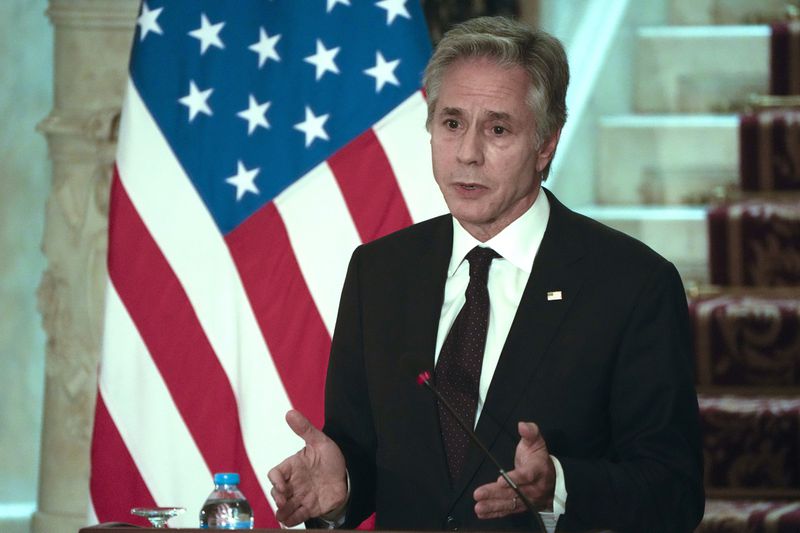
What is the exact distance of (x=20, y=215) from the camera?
3.95 meters

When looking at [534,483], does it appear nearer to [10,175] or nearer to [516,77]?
[516,77]

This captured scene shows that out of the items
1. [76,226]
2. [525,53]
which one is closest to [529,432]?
[525,53]

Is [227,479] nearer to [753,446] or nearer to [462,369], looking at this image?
[462,369]

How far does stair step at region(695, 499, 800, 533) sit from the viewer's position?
3.25 meters

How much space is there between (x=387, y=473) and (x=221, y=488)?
26 centimetres

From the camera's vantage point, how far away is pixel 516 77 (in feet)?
7.20

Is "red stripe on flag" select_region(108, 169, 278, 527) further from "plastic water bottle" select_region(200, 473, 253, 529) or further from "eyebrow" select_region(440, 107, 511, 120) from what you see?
"eyebrow" select_region(440, 107, 511, 120)

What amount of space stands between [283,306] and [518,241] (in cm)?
85

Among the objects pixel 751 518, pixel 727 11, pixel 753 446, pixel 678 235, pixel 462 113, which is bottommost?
pixel 751 518

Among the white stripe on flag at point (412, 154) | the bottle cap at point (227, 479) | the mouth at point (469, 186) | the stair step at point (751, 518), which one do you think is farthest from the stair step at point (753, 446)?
the bottle cap at point (227, 479)

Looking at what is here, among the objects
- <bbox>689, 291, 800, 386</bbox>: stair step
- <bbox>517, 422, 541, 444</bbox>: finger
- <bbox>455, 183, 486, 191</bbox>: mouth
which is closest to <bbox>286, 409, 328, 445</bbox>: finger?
<bbox>517, 422, 541, 444</bbox>: finger

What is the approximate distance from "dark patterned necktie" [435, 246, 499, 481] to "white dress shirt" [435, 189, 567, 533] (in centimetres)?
2

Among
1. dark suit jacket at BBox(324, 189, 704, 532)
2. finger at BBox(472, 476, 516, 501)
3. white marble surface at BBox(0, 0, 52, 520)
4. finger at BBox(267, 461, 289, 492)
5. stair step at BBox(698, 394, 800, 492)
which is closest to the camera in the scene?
finger at BBox(472, 476, 516, 501)

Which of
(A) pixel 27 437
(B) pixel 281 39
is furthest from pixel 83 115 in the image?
(A) pixel 27 437
